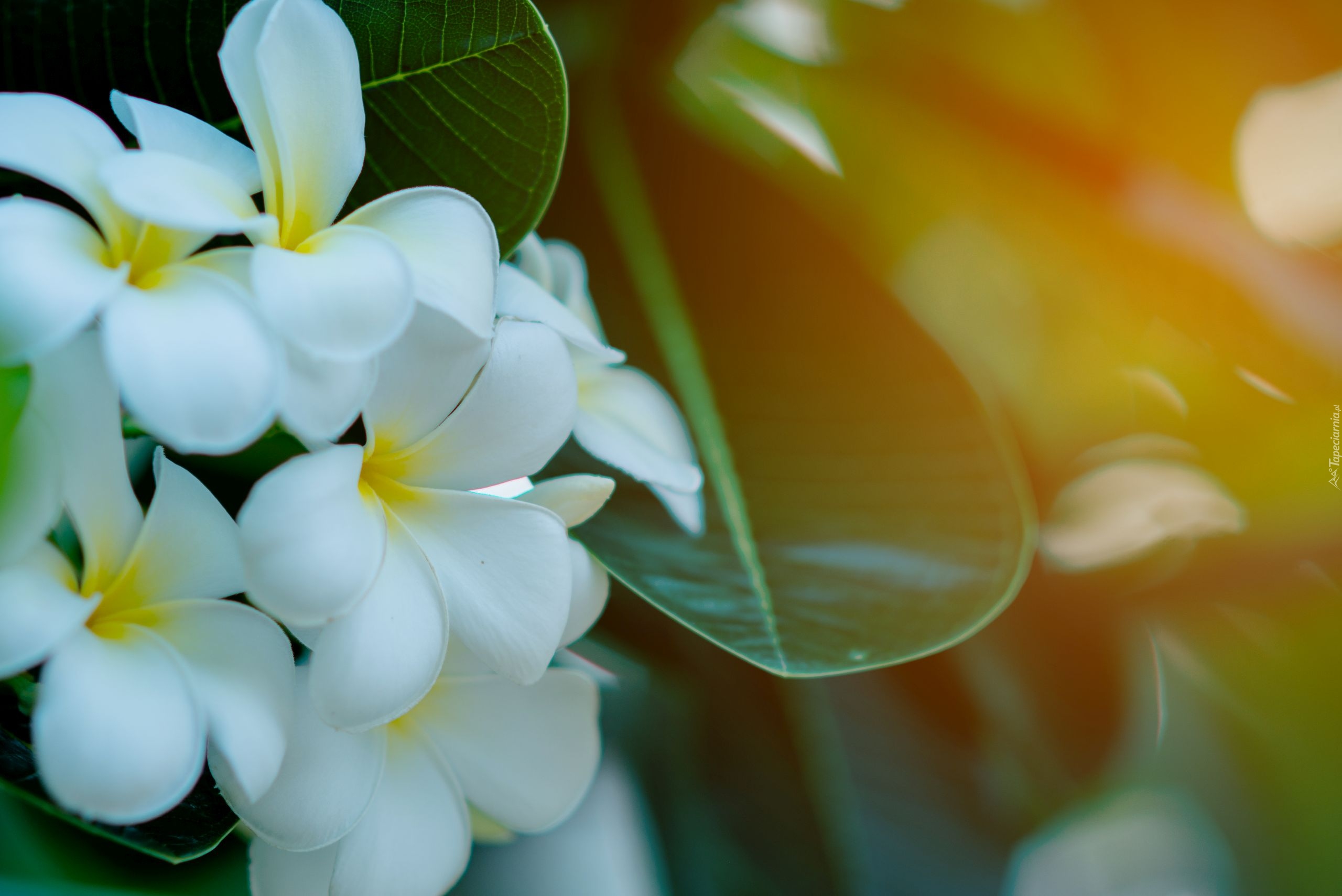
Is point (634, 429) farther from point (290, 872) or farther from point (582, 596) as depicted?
point (290, 872)

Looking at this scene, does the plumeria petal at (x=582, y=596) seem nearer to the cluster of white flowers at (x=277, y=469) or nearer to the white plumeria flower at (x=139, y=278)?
the cluster of white flowers at (x=277, y=469)

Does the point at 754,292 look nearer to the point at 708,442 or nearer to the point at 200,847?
the point at 708,442

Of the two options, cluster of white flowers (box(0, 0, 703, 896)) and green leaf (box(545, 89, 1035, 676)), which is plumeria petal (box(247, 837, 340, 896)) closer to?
cluster of white flowers (box(0, 0, 703, 896))

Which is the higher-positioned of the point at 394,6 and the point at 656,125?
the point at 394,6

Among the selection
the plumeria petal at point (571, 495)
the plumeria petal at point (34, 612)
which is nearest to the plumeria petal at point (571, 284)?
the plumeria petal at point (571, 495)

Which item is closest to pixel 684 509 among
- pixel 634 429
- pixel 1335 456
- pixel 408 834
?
pixel 634 429

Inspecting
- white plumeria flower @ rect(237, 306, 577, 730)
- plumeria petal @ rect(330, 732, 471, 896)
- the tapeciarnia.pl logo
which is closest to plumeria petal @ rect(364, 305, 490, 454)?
white plumeria flower @ rect(237, 306, 577, 730)

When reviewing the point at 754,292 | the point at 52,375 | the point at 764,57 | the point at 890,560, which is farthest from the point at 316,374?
the point at 764,57
